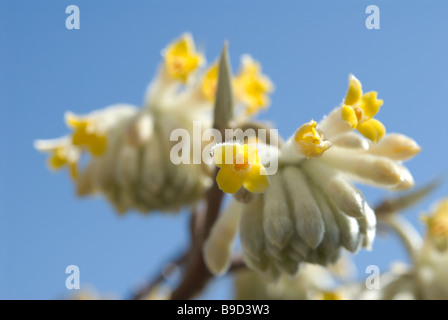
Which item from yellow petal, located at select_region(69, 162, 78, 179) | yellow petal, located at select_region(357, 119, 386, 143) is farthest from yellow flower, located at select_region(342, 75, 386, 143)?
yellow petal, located at select_region(69, 162, 78, 179)

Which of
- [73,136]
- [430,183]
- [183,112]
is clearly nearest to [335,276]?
[430,183]

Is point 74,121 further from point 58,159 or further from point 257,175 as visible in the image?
point 257,175

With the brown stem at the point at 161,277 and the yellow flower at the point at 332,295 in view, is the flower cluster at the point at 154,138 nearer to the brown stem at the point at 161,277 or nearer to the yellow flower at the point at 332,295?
the brown stem at the point at 161,277

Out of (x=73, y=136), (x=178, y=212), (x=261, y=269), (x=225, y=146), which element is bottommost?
(x=261, y=269)

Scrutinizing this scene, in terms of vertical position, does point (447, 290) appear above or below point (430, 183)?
below

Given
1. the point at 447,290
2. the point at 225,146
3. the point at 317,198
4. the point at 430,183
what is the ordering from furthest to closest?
1. the point at 430,183
2. the point at 447,290
3. the point at 317,198
4. the point at 225,146

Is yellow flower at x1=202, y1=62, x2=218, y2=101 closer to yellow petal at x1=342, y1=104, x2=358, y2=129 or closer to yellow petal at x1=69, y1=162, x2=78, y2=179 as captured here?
yellow petal at x1=69, y1=162, x2=78, y2=179

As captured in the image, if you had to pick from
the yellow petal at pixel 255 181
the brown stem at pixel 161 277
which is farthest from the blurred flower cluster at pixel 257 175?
the brown stem at pixel 161 277

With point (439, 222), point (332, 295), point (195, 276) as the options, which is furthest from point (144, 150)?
point (439, 222)
